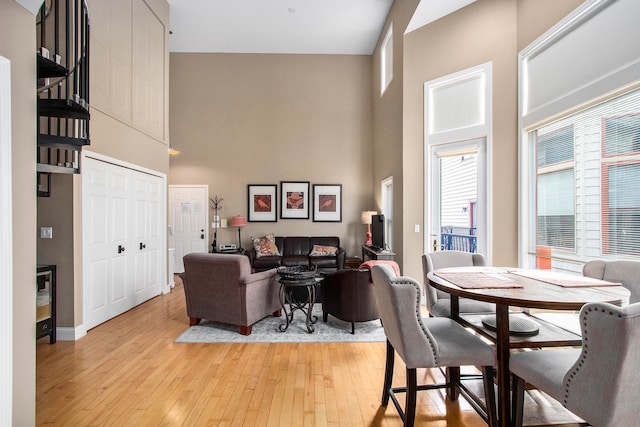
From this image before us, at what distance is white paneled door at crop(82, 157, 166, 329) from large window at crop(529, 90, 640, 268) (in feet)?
17.5

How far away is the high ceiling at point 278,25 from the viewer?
5750 mm

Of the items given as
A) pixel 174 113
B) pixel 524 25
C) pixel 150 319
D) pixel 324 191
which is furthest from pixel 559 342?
pixel 174 113

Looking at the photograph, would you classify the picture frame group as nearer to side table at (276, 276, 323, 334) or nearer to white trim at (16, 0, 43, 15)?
side table at (276, 276, 323, 334)

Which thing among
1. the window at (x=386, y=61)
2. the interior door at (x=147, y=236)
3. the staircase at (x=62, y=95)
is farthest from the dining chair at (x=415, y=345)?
the window at (x=386, y=61)

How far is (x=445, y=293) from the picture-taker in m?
3.06

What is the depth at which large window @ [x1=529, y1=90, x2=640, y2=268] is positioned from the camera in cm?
266

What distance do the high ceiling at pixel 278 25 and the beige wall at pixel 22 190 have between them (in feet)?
15.9

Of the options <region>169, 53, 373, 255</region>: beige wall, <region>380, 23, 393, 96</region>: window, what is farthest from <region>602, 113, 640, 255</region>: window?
<region>169, 53, 373, 255</region>: beige wall

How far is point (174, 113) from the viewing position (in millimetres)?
7316

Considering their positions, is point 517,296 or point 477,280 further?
point 477,280

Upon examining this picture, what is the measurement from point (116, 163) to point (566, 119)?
5.36 metres

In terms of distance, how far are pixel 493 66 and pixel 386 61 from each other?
2.41 m

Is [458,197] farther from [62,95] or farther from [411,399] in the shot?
[62,95]

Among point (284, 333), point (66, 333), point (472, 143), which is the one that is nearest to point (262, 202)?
point (284, 333)
